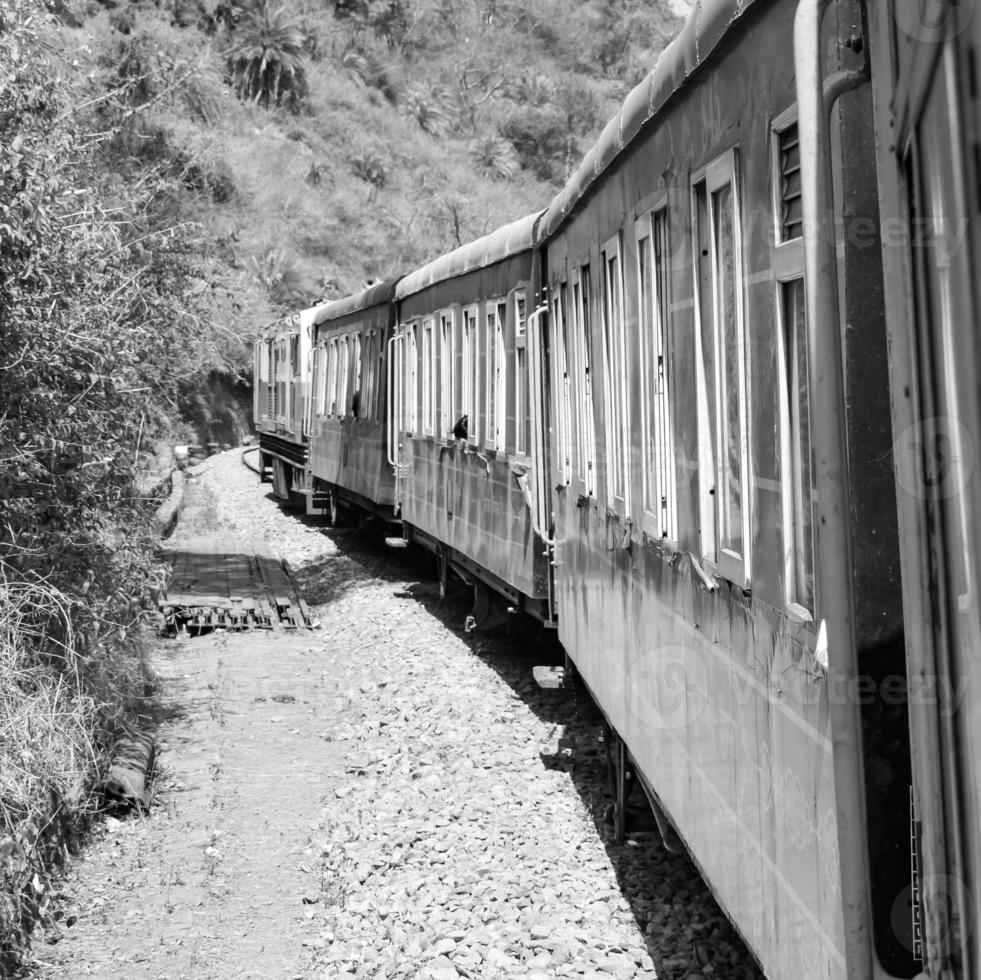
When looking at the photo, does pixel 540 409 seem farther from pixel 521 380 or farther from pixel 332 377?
pixel 332 377

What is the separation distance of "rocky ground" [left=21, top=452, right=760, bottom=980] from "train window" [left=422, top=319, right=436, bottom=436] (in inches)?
91.0

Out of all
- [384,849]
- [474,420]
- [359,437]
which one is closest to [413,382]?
[474,420]

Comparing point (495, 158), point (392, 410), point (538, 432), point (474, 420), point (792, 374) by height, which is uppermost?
point (495, 158)

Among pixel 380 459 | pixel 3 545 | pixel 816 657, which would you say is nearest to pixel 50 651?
pixel 3 545

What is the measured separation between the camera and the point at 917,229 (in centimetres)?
190

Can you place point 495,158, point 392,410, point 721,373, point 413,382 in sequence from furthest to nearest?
1. point 495,158
2. point 392,410
3. point 413,382
4. point 721,373

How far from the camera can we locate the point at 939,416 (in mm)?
1795

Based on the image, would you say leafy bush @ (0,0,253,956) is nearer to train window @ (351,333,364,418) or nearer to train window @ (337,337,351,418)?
train window @ (351,333,364,418)

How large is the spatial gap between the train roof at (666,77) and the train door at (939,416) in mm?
1652

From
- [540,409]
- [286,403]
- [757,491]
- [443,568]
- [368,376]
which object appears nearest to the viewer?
[757,491]

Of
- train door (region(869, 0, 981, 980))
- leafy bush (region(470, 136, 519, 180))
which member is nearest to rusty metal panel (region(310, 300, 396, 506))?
train door (region(869, 0, 981, 980))

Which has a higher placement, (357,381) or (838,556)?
(357,381)

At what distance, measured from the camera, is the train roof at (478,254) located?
31.2ft

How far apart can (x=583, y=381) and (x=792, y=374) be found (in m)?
3.89
